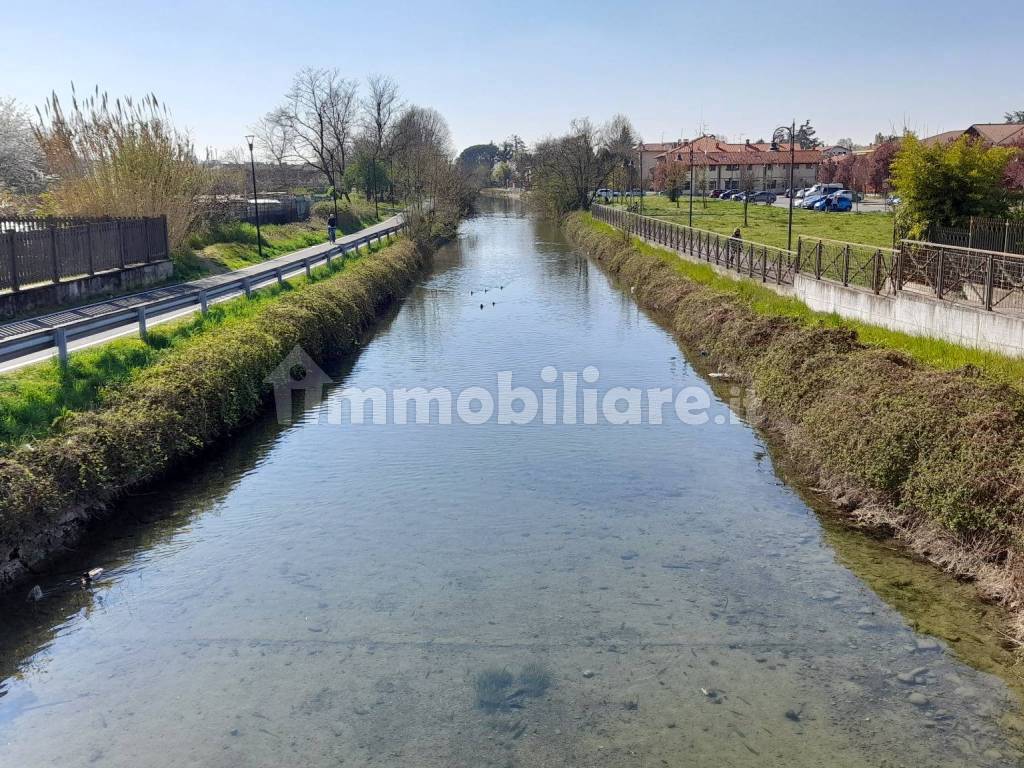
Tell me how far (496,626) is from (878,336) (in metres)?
10.0

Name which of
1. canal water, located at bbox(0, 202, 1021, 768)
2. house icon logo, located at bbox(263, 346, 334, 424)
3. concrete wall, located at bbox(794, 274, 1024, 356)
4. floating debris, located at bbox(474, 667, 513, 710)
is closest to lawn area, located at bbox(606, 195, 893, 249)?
concrete wall, located at bbox(794, 274, 1024, 356)

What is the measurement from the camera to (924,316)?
15.0 metres

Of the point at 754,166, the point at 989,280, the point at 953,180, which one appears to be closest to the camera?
the point at 989,280

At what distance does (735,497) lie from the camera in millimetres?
12438

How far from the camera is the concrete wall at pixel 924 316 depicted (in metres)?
12.8

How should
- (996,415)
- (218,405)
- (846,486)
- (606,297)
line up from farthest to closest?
(606,297), (218,405), (846,486), (996,415)

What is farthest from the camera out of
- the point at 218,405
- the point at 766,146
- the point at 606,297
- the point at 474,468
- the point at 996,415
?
the point at 766,146

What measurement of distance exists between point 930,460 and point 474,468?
6.65 metres

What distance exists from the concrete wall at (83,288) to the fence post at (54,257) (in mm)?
292

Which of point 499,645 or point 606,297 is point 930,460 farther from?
point 606,297

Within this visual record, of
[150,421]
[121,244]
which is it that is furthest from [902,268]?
[121,244]

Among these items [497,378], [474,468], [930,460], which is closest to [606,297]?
[497,378]

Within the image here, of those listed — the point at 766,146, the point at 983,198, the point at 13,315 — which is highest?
the point at 766,146

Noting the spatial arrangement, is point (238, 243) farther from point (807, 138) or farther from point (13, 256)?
point (807, 138)
